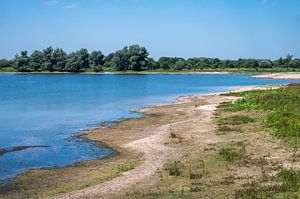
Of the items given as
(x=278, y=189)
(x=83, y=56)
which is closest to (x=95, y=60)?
(x=83, y=56)

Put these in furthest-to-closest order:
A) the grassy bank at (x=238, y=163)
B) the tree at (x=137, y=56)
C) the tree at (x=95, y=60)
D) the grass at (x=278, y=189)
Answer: the tree at (x=95, y=60), the tree at (x=137, y=56), the grassy bank at (x=238, y=163), the grass at (x=278, y=189)

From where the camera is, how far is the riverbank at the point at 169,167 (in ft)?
54.5

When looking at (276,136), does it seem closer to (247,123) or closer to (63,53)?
(247,123)

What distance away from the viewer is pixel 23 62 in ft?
590

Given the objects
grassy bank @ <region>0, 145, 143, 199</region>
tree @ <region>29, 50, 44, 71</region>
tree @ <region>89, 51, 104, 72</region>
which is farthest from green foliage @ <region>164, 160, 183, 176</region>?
tree @ <region>89, 51, 104, 72</region>

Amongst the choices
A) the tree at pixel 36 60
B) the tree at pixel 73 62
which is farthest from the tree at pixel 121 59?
the tree at pixel 36 60

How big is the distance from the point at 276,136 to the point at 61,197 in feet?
45.8

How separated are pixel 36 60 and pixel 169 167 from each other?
6588 inches

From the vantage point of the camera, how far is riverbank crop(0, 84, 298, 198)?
16609 mm

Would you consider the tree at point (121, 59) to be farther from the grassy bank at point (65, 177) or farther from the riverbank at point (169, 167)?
the grassy bank at point (65, 177)

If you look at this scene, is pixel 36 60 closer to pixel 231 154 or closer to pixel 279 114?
pixel 279 114

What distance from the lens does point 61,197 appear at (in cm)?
1617

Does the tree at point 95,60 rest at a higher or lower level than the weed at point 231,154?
higher

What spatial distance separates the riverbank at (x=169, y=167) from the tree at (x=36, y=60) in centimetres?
15246
